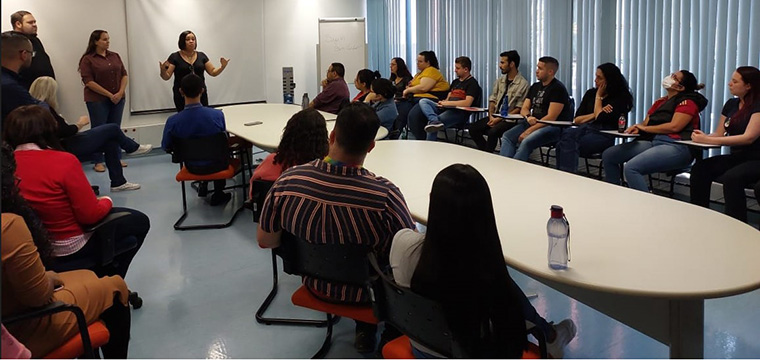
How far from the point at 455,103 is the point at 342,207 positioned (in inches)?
209

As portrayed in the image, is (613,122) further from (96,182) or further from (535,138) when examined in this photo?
(96,182)

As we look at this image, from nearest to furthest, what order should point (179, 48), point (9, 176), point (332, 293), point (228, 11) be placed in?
point (9, 176) < point (332, 293) < point (179, 48) < point (228, 11)

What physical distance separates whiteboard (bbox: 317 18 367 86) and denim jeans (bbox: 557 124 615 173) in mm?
4452

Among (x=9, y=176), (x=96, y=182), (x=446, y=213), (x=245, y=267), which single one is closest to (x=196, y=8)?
(x=96, y=182)

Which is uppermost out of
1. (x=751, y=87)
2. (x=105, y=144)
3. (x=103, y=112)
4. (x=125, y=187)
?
(x=751, y=87)

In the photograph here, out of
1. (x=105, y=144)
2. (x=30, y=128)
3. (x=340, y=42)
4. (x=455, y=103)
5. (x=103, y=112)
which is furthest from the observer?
(x=340, y=42)

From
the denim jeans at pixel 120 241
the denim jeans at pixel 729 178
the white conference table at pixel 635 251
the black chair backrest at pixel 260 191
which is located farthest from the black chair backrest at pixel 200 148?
the denim jeans at pixel 729 178

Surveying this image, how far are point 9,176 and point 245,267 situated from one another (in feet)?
6.04

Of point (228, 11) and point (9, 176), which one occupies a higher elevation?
point (228, 11)

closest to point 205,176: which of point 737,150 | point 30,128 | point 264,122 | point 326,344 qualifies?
point 264,122

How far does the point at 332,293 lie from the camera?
7.79ft

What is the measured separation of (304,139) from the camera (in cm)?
335

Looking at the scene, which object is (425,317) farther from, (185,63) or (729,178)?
(185,63)

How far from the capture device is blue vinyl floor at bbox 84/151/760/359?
2.77 meters
